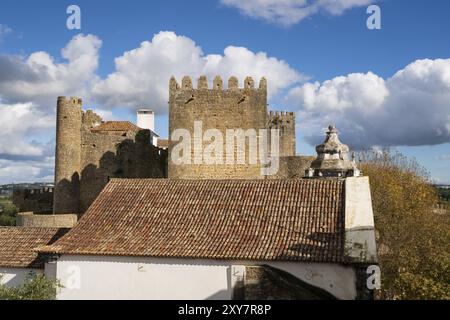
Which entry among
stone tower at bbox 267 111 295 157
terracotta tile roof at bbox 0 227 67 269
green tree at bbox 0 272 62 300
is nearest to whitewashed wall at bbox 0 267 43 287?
terracotta tile roof at bbox 0 227 67 269

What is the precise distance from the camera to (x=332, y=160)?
21578 mm

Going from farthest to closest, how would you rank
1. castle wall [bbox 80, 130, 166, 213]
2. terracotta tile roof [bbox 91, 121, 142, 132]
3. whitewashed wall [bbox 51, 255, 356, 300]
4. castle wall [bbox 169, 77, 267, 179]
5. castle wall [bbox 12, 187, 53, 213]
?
castle wall [bbox 12, 187, 53, 213] < terracotta tile roof [bbox 91, 121, 142, 132] < castle wall [bbox 80, 130, 166, 213] < castle wall [bbox 169, 77, 267, 179] < whitewashed wall [bbox 51, 255, 356, 300]

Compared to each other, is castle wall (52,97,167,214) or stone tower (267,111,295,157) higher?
stone tower (267,111,295,157)

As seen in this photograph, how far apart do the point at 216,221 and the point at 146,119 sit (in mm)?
31792

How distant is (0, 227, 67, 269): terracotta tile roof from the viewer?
20.0 meters

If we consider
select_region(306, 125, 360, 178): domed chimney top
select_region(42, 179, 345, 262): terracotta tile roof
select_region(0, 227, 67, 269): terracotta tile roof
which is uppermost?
select_region(306, 125, 360, 178): domed chimney top

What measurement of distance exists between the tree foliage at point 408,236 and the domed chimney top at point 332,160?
4.18 m

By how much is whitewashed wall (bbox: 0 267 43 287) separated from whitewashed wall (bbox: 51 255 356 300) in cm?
255

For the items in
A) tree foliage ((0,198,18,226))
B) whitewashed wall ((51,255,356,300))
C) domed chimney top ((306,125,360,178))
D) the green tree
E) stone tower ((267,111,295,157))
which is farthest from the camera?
stone tower ((267,111,295,157))

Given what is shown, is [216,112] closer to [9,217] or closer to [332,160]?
[332,160]

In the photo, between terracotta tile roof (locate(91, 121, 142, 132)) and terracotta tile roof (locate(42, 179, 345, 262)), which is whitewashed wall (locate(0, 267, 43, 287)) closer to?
terracotta tile roof (locate(42, 179, 345, 262))

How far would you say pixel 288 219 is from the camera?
18250mm

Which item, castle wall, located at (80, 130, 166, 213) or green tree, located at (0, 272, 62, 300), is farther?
castle wall, located at (80, 130, 166, 213)
